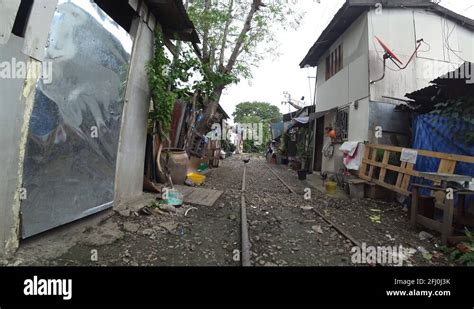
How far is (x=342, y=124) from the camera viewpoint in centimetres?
1047

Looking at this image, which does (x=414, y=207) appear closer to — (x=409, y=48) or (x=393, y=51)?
(x=393, y=51)

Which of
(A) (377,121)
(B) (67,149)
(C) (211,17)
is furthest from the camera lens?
(C) (211,17)

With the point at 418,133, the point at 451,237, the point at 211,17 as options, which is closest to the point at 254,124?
the point at 211,17

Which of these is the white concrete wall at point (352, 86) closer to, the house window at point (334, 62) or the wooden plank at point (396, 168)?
the house window at point (334, 62)

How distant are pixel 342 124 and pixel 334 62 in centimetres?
324

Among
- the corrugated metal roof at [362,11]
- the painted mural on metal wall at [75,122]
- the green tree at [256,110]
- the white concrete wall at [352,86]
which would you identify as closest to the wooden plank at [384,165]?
the white concrete wall at [352,86]

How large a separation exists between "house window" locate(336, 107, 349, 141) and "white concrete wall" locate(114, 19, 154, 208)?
771cm

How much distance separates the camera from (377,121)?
8.16 metres

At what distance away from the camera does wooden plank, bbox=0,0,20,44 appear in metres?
2.55

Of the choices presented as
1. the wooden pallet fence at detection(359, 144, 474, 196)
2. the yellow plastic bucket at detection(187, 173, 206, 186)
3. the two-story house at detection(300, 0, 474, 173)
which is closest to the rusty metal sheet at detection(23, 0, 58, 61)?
the yellow plastic bucket at detection(187, 173, 206, 186)

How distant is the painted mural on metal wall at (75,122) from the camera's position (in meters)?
2.99

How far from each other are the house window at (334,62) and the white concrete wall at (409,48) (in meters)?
2.33
